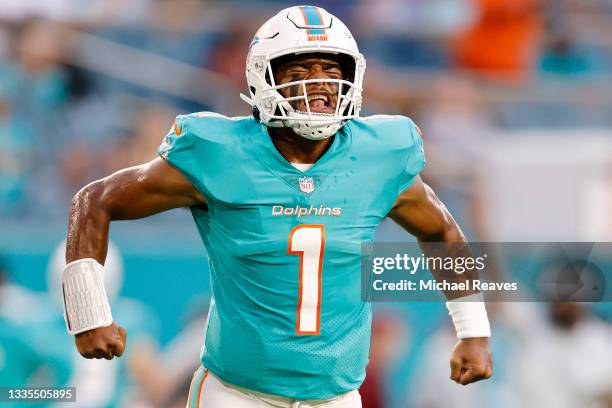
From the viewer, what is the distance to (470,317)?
3781 millimetres

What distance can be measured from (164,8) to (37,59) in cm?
115

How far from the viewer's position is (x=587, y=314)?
652 cm

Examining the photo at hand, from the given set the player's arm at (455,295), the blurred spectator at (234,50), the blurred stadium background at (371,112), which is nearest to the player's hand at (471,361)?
the player's arm at (455,295)

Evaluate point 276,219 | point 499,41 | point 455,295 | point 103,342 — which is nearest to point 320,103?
point 276,219

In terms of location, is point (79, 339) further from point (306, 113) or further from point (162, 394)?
point (162, 394)

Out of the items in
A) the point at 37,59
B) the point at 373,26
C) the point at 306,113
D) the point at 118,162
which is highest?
the point at 373,26

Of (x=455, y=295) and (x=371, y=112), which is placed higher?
(x=371, y=112)

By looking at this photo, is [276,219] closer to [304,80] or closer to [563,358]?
[304,80]

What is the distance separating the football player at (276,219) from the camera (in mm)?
3447

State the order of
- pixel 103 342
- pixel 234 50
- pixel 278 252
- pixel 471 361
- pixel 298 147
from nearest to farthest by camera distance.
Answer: pixel 103 342 → pixel 278 252 → pixel 298 147 → pixel 471 361 → pixel 234 50

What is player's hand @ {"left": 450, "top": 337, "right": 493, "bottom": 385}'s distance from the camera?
145 inches

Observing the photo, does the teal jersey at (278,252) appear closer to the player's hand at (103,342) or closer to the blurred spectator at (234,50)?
the player's hand at (103,342)

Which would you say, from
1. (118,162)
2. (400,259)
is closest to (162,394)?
(118,162)

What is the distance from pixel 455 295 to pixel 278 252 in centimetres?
71
